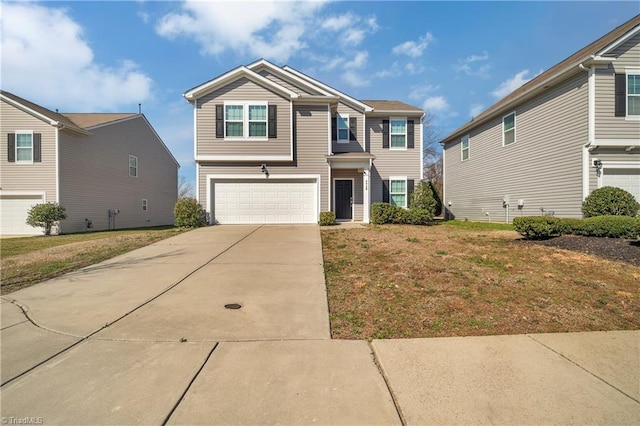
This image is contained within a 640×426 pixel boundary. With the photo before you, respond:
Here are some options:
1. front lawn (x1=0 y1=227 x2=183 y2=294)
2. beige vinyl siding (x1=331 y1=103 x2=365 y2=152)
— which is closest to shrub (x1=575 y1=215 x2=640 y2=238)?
beige vinyl siding (x1=331 y1=103 x2=365 y2=152)

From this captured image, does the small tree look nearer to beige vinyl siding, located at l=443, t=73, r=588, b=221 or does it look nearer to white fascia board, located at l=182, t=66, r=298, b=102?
white fascia board, located at l=182, t=66, r=298, b=102

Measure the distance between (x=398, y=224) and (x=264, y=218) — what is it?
20.0 feet

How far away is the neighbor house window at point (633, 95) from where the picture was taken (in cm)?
1083

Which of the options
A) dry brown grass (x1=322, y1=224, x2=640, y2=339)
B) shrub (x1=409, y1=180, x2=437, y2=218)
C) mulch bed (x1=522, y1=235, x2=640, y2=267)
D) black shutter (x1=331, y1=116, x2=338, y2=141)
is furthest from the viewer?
black shutter (x1=331, y1=116, x2=338, y2=141)

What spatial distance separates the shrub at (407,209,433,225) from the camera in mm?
14242

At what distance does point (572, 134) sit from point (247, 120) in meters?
12.8

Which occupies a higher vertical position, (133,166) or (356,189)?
(133,166)

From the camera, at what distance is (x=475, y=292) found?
15.8ft

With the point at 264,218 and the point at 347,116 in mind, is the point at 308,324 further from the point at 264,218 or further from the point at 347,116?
the point at 347,116

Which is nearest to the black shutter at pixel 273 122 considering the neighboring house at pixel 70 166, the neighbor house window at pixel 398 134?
the neighbor house window at pixel 398 134

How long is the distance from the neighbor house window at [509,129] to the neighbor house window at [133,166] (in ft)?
72.5

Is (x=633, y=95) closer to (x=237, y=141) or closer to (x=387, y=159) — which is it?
(x=387, y=159)

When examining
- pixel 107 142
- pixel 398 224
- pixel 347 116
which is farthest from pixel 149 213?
pixel 398 224

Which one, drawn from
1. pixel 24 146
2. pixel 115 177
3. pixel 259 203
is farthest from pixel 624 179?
pixel 24 146
